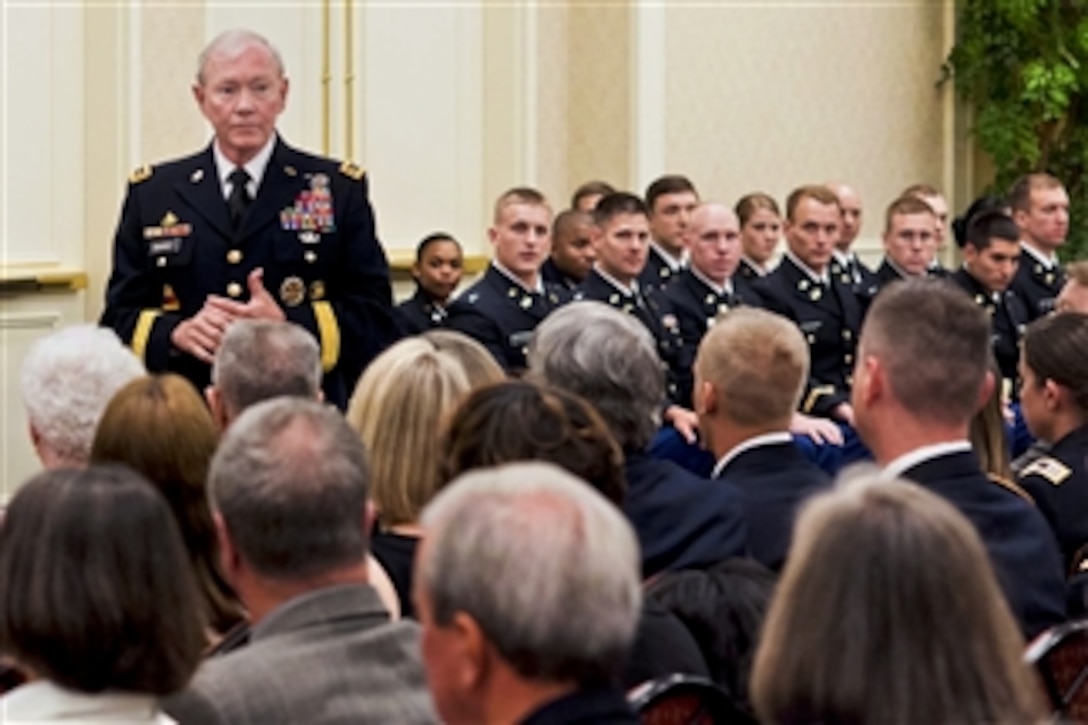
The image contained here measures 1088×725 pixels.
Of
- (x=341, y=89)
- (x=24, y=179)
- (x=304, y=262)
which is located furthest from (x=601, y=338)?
(x=341, y=89)

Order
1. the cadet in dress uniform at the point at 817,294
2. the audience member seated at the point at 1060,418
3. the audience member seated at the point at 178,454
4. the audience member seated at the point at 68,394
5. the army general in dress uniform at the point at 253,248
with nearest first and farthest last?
the audience member seated at the point at 178,454 → the audience member seated at the point at 68,394 → the audience member seated at the point at 1060,418 → the army general in dress uniform at the point at 253,248 → the cadet in dress uniform at the point at 817,294

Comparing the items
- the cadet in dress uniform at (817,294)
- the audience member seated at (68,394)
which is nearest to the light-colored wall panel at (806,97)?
the cadet in dress uniform at (817,294)

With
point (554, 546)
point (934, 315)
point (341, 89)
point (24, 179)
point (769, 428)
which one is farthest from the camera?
point (341, 89)

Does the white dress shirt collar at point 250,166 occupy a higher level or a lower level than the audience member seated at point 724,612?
higher

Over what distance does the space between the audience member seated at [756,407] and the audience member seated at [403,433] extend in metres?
0.62

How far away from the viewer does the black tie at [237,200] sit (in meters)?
5.29

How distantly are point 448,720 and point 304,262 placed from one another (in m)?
3.08

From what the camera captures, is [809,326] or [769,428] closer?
[769,428]

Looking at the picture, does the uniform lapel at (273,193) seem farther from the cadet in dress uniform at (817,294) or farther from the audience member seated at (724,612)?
the cadet in dress uniform at (817,294)

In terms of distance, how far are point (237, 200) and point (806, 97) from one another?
6.29 meters

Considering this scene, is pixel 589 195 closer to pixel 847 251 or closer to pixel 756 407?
pixel 847 251

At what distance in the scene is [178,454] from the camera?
3438 millimetres

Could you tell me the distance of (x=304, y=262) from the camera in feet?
17.3

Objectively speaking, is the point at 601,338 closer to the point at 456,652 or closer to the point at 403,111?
the point at 456,652
